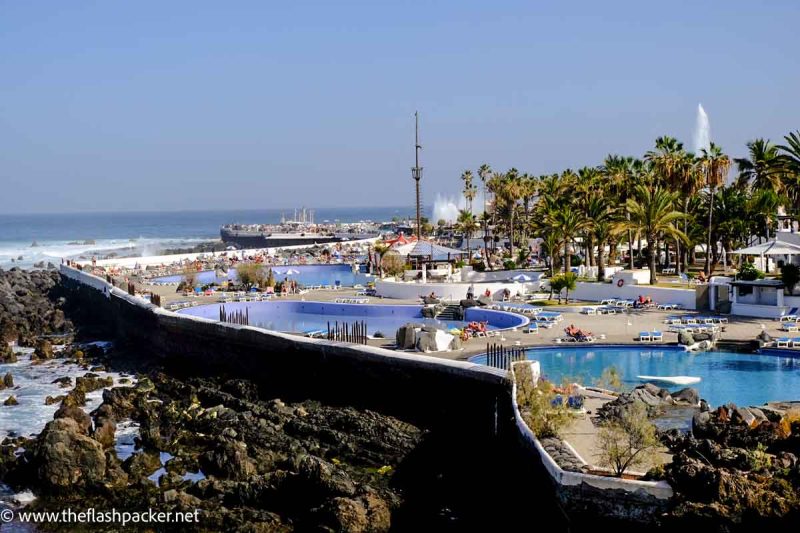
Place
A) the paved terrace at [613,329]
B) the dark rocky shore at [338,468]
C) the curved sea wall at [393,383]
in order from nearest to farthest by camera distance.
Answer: the dark rocky shore at [338,468] → the curved sea wall at [393,383] → the paved terrace at [613,329]

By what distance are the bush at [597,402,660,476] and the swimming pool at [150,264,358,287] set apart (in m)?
39.4

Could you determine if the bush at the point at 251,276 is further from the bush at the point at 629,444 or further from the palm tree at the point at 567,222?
the bush at the point at 629,444

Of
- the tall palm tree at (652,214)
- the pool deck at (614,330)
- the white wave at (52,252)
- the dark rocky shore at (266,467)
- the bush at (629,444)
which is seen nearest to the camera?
the bush at (629,444)

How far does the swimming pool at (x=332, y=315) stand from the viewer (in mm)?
35125

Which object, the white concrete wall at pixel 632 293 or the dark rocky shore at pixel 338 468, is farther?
the white concrete wall at pixel 632 293

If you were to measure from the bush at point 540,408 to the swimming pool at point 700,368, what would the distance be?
4.03 m

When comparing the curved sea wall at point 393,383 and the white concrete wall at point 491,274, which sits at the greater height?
the white concrete wall at point 491,274

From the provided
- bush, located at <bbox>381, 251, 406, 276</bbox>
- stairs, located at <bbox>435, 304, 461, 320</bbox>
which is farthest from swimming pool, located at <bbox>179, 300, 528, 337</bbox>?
bush, located at <bbox>381, 251, 406, 276</bbox>

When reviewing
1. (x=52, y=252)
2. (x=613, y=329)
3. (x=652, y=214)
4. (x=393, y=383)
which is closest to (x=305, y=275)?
(x=652, y=214)

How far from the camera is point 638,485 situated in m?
13.7

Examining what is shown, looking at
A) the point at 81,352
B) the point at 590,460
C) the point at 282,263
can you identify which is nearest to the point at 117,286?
the point at 81,352

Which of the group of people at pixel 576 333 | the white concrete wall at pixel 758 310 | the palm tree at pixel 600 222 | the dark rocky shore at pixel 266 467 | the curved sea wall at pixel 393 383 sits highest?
the palm tree at pixel 600 222

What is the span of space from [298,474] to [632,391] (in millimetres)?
8085

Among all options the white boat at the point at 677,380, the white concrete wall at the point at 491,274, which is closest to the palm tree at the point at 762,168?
the white concrete wall at the point at 491,274
